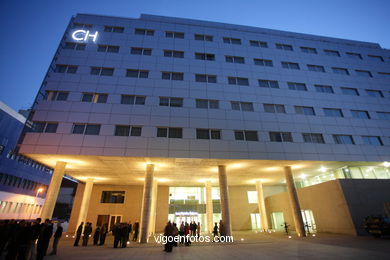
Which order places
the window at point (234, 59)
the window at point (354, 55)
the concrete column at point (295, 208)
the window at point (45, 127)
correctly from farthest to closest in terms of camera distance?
the window at point (354, 55) < the window at point (234, 59) < the concrete column at point (295, 208) < the window at point (45, 127)

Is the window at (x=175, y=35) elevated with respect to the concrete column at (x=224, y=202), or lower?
elevated

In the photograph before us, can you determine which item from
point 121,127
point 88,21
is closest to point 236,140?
point 121,127

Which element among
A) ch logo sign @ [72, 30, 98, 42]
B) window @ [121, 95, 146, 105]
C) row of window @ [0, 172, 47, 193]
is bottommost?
row of window @ [0, 172, 47, 193]

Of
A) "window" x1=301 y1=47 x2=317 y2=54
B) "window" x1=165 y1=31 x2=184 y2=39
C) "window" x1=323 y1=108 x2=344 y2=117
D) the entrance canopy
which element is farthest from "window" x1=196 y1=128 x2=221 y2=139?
"window" x1=301 y1=47 x2=317 y2=54

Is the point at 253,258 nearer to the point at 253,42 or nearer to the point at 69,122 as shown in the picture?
the point at 69,122

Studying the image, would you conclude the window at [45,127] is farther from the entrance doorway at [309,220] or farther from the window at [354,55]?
the window at [354,55]

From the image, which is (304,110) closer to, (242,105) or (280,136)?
(280,136)

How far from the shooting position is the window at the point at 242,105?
23625mm

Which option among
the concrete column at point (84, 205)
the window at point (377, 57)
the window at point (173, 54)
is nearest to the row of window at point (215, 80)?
the window at point (173, 54)

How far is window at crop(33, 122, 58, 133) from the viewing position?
1956cm

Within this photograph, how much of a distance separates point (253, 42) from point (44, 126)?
29144mm

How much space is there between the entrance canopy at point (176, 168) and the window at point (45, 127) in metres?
2.44

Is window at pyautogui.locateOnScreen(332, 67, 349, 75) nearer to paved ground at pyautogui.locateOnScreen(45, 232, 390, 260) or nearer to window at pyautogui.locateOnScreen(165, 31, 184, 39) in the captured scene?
window at pyautogui.locateOnScreen(165, 31, 184, 39)

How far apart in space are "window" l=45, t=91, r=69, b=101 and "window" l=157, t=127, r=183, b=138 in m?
11.1
